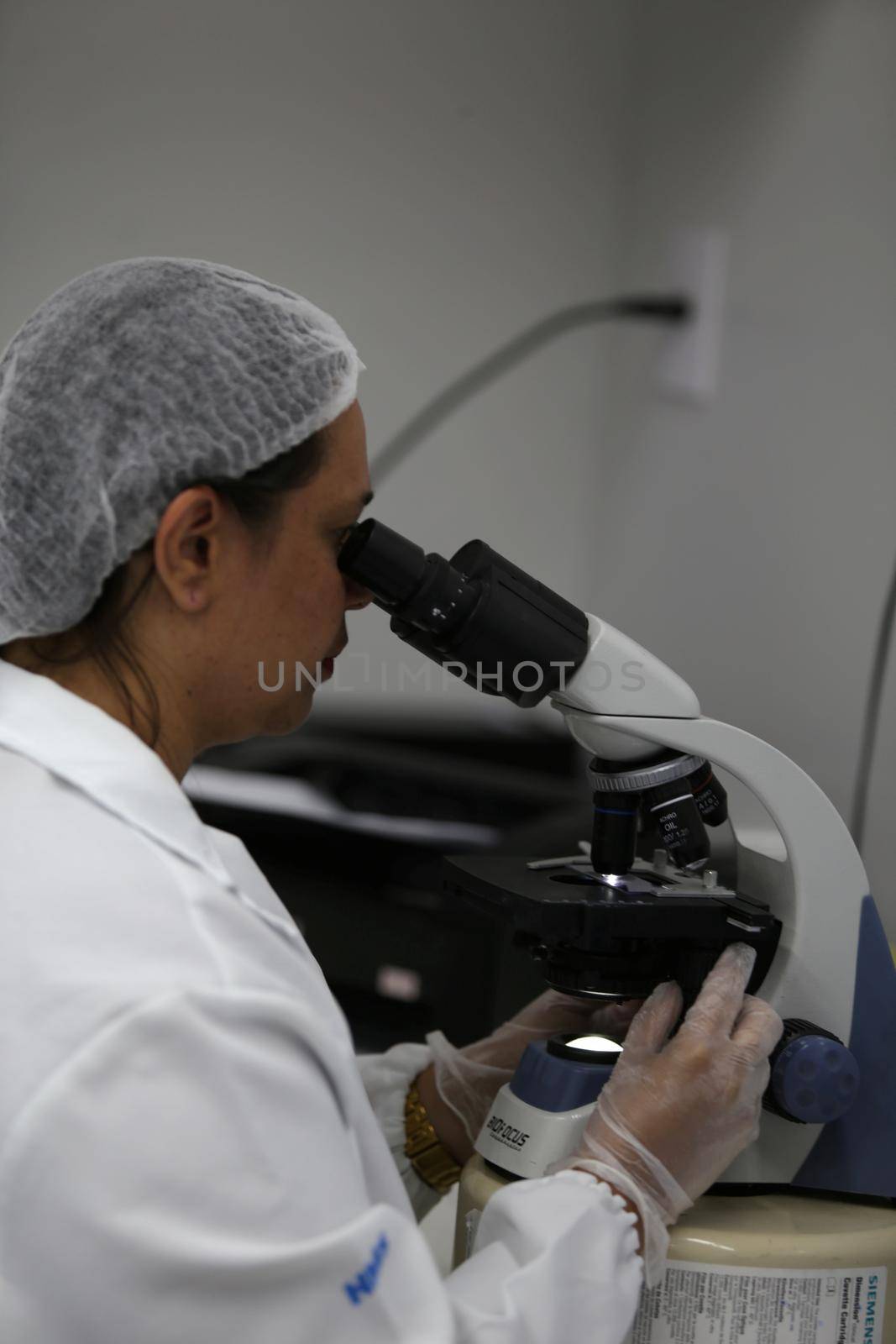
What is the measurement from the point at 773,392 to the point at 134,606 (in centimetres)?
84

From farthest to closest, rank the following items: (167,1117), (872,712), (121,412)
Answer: (872,712), (121,412), (167,1117)

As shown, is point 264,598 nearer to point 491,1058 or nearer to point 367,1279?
point 367,1279

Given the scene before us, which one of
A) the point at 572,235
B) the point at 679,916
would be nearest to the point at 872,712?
the point at 679,916

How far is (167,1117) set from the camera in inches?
21.0

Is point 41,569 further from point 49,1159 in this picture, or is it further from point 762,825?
point 762,825

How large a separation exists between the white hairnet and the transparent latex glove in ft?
1.77

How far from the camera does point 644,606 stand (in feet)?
4.79

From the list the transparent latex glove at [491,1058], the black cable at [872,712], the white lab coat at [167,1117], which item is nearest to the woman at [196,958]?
the white lab coat at [167,1117]

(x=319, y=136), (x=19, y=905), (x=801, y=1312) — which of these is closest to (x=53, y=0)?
(x=319, y=136)

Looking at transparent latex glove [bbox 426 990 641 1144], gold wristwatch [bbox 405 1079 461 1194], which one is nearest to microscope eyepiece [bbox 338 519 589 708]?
transparent latex glove [bbox 426 990 641 1144]

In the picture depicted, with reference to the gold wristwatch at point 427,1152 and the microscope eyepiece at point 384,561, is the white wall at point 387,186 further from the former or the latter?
the microscope eyepiece at point 384,561

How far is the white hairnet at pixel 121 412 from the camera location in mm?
694

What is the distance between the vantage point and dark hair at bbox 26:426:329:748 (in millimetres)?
722

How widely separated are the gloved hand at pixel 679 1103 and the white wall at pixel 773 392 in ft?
1.43
